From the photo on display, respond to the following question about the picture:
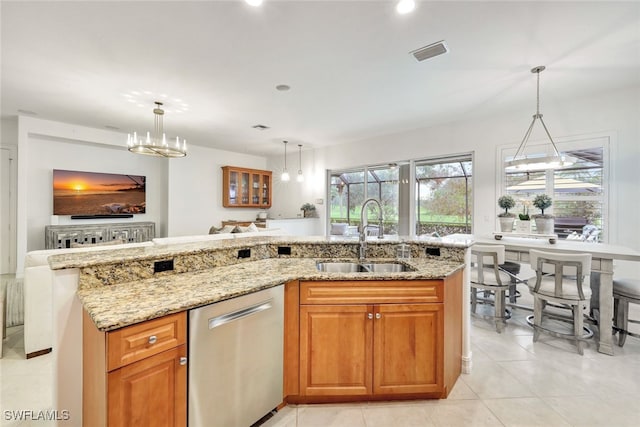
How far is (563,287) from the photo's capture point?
267 cm

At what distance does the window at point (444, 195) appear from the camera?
5.01 meters

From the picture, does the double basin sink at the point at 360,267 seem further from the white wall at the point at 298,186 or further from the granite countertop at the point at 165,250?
the white wall at the point at 298,186

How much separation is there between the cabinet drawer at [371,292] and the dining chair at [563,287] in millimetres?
1537

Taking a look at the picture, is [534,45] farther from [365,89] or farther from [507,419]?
[507,419]

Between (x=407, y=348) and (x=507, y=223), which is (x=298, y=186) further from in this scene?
(x=407, y=348)

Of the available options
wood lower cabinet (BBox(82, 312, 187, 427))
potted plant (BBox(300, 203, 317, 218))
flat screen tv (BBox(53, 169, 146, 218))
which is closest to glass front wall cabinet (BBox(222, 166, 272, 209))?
potted plant (BBox(300, 203, 317, 218))

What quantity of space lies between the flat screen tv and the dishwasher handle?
19.2ft

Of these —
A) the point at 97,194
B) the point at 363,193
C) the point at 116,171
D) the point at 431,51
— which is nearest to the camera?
the point at 431,51

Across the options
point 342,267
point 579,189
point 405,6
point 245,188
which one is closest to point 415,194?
point 579,189

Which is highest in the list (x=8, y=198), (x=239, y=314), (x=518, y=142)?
(x=518, y=142)

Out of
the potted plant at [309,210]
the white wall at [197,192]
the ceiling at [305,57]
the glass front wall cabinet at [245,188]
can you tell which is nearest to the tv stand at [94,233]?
the white wall at [197,192]

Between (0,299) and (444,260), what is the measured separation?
371cm

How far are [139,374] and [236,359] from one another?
0.47 m

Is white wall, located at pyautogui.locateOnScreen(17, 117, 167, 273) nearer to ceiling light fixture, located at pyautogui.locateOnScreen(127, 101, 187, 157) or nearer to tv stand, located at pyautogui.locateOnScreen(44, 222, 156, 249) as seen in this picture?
tv stand, located at pyautogui.locateOnScreen(44, 222, 156, 249)
